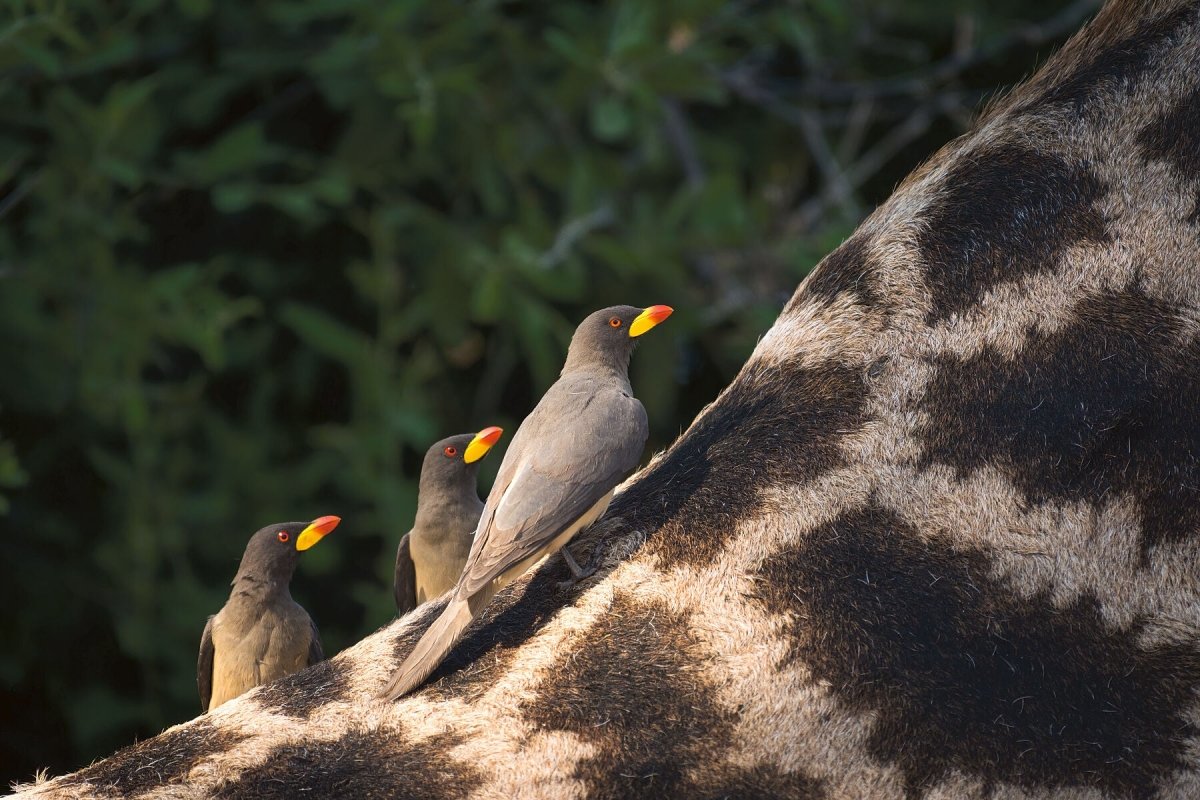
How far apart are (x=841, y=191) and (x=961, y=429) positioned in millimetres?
4940

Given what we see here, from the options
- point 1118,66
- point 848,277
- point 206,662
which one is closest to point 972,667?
point 848,277

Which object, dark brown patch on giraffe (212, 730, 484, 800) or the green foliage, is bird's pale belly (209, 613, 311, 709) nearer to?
dark brown patch on giraffe (212, 730, 484, 800)

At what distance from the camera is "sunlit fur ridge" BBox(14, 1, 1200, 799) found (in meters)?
2.11

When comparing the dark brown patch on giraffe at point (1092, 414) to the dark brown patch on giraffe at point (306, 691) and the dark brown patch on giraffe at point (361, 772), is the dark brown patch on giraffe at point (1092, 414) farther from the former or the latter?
the dark brown patch on giraffe at point (306, 691)

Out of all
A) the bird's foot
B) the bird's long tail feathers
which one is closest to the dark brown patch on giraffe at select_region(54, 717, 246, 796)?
the bird's long tail feathers

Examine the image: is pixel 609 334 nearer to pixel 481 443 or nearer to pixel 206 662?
pixel 481 443

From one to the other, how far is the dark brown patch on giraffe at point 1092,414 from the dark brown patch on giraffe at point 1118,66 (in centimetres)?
43

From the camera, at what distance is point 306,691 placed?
232cm

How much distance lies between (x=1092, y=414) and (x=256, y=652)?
169 centimetres

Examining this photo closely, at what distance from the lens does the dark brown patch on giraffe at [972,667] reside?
2076 millimetres

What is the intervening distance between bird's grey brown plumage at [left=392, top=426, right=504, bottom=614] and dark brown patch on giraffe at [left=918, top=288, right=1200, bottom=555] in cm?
108

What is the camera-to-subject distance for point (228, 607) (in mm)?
2961

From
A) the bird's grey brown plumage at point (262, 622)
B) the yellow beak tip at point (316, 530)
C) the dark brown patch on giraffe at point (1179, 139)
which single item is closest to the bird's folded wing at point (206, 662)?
the bird's grey brown plumage at point (262, 622)

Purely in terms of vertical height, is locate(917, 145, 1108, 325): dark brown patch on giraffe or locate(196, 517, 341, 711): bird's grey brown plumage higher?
locate(196, 517, 341, 711): bird's grey brown plumage
